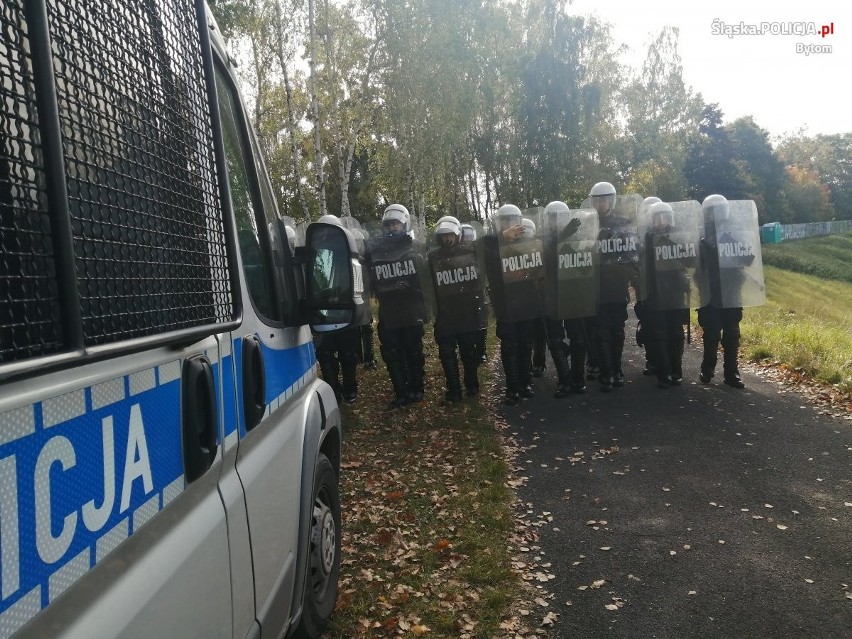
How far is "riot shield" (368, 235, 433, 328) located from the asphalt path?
6.05 feet

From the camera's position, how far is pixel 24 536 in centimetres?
104

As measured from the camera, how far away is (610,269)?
8.98 metres

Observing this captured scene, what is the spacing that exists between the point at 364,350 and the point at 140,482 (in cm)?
1120

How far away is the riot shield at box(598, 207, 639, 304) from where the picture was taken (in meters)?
8.88

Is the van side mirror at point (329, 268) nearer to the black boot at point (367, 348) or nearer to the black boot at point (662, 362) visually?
the black boot at point (662, 362)

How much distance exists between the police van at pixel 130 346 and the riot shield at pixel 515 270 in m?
6.42

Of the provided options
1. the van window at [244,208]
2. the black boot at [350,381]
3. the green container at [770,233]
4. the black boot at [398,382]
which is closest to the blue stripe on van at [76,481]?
the van window at [244,208]

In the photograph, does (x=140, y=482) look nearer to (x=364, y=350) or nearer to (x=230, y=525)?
(x=230, y=525)

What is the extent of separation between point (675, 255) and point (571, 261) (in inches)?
52.3

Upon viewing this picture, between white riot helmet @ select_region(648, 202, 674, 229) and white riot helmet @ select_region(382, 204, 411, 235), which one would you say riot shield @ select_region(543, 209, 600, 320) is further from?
white riot helmet @ select_region(382, 204, 411, 235)

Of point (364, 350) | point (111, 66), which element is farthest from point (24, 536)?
point (364, 350)

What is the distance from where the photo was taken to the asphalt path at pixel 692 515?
3.69 m

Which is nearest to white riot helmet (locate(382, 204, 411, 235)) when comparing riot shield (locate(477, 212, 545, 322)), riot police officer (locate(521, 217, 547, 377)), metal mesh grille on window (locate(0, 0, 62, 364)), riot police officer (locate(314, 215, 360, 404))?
riot police officer (locate(314, 215, 360, 404))

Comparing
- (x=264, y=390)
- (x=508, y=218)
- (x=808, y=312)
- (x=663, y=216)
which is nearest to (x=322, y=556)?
(x=264, y=390)
